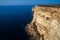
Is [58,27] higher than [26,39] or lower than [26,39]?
higher

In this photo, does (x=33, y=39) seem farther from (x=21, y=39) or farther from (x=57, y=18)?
(x=57, y=18)

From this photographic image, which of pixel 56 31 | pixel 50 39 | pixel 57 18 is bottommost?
pixel 50 39

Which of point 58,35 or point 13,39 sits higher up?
point 58,35

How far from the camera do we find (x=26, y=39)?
59812 millimetres

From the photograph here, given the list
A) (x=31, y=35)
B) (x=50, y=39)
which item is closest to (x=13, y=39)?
(x=31, y=35)

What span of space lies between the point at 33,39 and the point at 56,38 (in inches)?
855

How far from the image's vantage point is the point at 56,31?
124ft

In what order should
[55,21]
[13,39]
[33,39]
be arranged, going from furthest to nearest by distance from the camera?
[13,39] < [33,39] < [55,21]

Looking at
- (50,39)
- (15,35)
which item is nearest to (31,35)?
(15,35)

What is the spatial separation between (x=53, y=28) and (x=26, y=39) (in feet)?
72.8

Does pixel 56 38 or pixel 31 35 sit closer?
pixel 56 38

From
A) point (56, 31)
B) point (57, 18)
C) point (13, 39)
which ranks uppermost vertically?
point (57, 18)

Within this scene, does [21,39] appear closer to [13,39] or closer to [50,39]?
[13,39]

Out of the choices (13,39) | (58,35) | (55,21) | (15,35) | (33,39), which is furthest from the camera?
(15,35)
